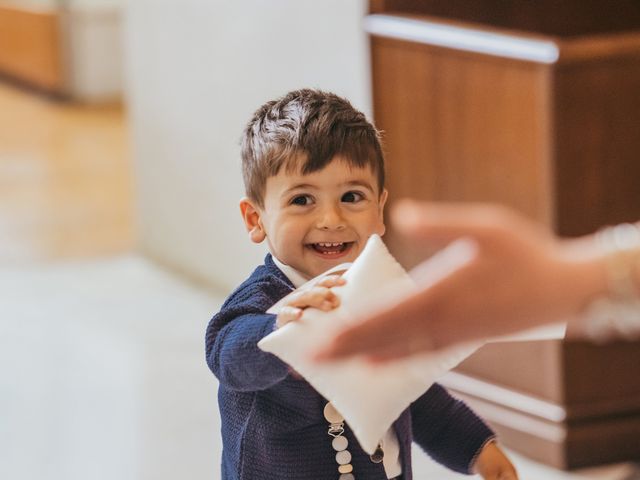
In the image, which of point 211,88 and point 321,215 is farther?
point 211,88

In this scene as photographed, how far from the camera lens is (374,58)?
4.08 meters

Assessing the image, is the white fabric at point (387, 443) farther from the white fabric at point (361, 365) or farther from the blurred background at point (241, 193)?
the blurred background at point (241, 193)

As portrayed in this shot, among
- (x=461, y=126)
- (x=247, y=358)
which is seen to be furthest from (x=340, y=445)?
(x=461, y=126)

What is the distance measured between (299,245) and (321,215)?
0.05 metres

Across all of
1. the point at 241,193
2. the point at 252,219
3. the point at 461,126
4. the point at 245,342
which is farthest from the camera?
the point at 241,193

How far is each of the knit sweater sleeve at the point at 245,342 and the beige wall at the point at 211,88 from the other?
2.38 metres

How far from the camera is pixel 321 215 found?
6.08 ft

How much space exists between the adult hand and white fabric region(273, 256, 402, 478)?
0.72 m

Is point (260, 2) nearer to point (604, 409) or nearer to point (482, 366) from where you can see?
point (482, 366)

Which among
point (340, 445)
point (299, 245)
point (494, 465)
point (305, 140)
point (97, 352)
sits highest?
point (305, 140)

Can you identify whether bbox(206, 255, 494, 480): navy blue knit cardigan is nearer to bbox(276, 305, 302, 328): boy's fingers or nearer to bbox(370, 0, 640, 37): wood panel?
bbox(276, 305, 302, 328): boy's fingers

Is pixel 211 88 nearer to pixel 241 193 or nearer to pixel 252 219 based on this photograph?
pixel 241 193

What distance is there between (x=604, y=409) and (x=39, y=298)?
8.32 feet

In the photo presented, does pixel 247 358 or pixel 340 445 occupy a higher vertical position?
pixel 247 358
